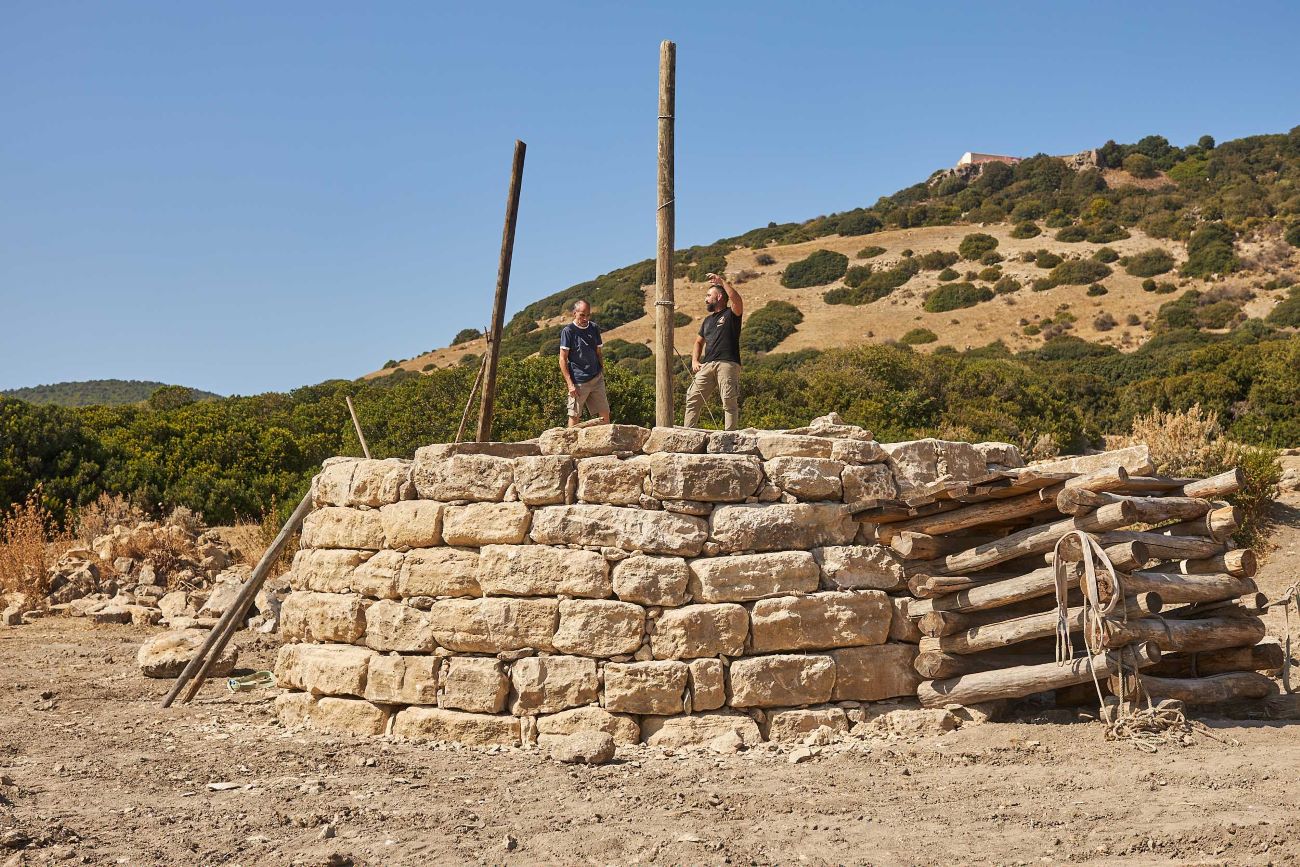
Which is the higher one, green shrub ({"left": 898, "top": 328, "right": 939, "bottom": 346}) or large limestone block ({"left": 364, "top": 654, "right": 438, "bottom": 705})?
green shrub ({"left": 898, "top": 328, "right": 939, "bottom": 346})

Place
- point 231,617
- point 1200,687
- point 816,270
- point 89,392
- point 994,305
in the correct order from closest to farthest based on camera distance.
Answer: point 1200,687 → point 231,617 → point 994,305 → point 816,270 → point 89,392

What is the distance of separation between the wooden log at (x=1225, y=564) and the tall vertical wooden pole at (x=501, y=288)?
16.9 feet

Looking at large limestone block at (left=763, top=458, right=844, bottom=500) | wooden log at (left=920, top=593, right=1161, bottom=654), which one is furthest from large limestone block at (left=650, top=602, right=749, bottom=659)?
wooden log at (left=920, top=593, right=1161, bottom=654)

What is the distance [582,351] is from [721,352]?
1.20 metres

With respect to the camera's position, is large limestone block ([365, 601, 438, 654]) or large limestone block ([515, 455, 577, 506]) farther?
large limestone block ([365, 601, 438, 654])

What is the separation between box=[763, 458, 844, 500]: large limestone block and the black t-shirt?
245 cm

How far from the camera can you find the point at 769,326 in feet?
137

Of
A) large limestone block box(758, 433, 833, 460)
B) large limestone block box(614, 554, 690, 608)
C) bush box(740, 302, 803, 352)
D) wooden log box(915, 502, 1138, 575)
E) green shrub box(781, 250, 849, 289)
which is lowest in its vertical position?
large limestone block box(614, 554, 690, 608)

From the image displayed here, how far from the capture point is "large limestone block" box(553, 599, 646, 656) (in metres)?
6.66

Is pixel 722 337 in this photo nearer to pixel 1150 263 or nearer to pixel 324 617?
pixel 324 617

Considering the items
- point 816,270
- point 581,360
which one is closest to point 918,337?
point 816,270

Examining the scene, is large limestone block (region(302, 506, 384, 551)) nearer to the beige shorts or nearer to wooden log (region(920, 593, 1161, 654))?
the beige shorts

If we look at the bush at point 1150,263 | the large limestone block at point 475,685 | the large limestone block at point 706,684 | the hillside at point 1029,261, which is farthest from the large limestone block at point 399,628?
the bush at point 1150,263

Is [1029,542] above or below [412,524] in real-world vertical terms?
below
